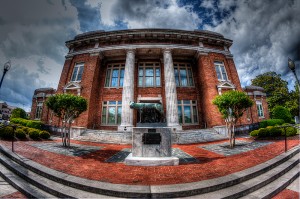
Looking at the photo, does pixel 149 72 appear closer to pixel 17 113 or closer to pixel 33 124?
pixel 33 124

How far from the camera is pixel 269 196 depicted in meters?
3.05

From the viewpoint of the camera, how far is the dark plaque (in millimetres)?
5020

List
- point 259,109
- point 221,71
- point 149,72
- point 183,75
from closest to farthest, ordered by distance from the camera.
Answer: point 221,71
point 149,72
point 183,75
point 259,109

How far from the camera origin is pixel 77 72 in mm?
15023

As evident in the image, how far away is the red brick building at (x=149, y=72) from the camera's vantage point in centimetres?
1400

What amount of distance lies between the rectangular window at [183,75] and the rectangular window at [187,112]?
89.2 inches

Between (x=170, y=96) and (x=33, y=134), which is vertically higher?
(x=170, y=96)

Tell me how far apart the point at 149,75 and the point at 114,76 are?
4222mm

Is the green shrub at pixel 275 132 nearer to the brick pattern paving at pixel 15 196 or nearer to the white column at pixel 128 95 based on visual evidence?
the white column at pixel 128 95

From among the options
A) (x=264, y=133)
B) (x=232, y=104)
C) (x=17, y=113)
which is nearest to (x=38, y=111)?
(x=17, y=113)

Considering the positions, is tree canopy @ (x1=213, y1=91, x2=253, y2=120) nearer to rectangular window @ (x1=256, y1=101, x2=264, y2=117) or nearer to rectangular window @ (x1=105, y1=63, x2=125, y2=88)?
rectangular window @ (x1=105, y1=63, x2=125, y2=88)

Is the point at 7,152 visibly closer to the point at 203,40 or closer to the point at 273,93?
the point at 203,40

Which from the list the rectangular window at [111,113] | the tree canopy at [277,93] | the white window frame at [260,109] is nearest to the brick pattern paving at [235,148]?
the rectangular window at [111,113]

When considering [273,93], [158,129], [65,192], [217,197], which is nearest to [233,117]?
A: [158,129]
